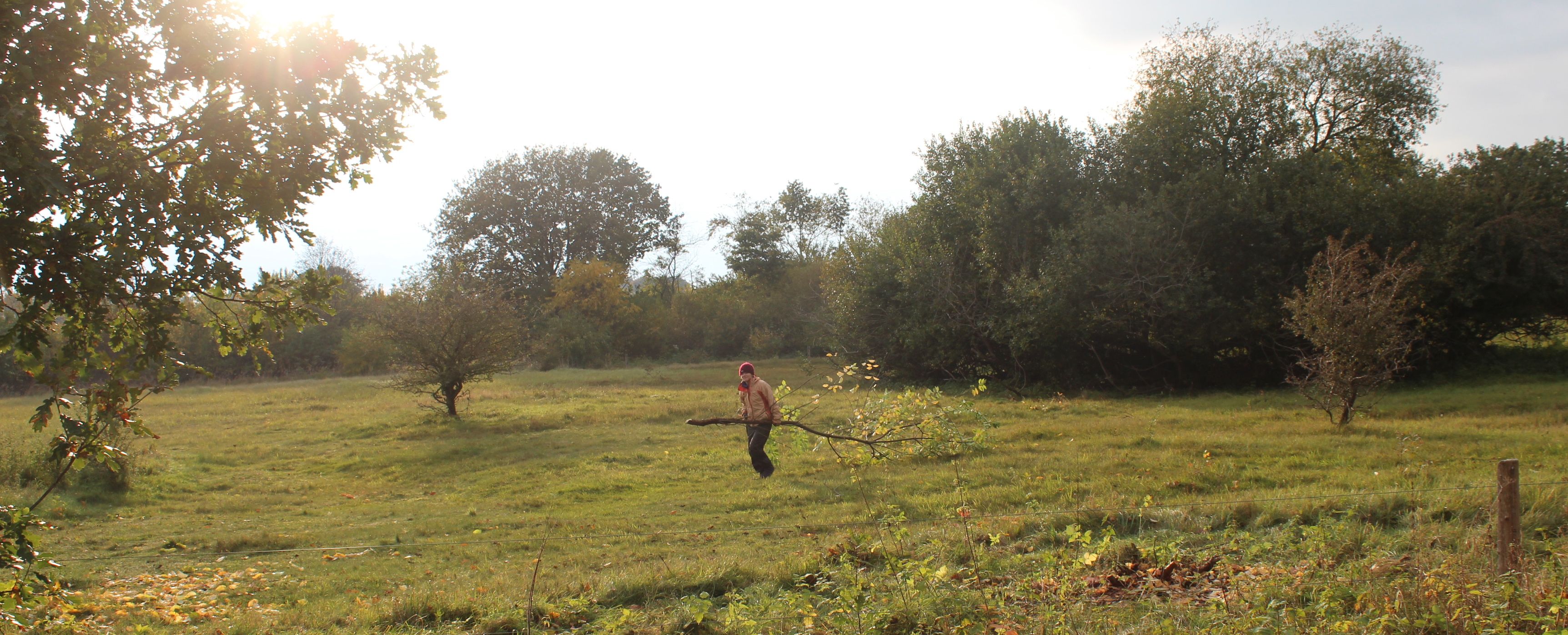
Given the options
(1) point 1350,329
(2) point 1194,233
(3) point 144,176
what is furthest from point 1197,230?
(3) point 144,176

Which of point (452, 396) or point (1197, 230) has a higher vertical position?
point (1197, 230)

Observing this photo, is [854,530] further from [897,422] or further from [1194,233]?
[1194,233]

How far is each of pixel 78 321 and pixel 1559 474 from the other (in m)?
13.0

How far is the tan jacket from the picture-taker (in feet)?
35.7

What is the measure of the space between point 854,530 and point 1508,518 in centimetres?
540

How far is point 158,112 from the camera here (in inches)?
206

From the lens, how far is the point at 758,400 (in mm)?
11383

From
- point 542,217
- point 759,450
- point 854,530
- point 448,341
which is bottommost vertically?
point 854,530

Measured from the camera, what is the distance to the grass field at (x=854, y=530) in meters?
5.86

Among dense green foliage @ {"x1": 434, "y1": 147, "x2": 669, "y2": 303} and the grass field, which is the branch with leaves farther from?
dense green foliage @ {"x1": 434, "y1": 147, "x2": 669, "y2": 303}

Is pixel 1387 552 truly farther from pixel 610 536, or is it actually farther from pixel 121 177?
pixel 121 177

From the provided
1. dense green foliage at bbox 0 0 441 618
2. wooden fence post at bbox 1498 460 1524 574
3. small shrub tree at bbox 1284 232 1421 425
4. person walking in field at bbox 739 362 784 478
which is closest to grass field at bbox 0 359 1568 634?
wooden fence post at bbox 1498 460 1524 574

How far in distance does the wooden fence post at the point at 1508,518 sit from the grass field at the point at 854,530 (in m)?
0.19

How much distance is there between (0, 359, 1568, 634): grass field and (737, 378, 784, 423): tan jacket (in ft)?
1.60
